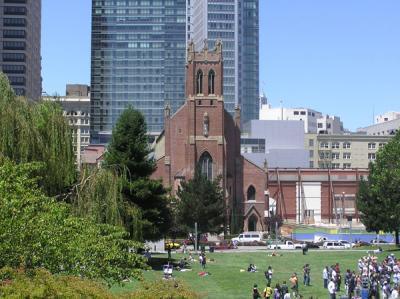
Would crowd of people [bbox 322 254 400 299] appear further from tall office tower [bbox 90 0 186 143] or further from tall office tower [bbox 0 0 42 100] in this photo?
tall office tower [bbox 90 0 186 143]

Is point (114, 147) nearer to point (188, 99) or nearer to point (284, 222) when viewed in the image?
point (188, 99)

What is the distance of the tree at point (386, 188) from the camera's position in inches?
2623

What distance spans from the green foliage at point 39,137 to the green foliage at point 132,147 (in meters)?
21.3

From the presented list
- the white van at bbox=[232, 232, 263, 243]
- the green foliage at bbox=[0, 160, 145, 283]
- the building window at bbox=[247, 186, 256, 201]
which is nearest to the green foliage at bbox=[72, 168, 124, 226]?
the green foliage at bbox=[0, 160, 145, 283]

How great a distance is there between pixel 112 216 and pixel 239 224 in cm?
7334

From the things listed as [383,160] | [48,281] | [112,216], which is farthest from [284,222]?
[48,281]

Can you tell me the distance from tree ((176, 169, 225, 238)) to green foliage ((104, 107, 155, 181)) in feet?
88.9

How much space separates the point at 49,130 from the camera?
33.9 m

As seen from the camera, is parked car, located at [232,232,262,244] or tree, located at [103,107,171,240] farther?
parked car, located at [232,232,262,244]

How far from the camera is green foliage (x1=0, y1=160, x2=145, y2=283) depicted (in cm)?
2256

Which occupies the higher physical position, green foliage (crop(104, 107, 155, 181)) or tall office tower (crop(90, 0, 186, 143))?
tall office tower (crop(90, 0, 186, 143))

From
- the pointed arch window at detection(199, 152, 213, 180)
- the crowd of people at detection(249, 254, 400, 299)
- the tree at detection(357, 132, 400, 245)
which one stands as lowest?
the crowd of people at detection(249, 254, 400, 299)

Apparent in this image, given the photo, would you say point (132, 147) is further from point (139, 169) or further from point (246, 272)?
Answer: point (246, 272)

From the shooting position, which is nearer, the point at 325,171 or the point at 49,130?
the point at 49,130
